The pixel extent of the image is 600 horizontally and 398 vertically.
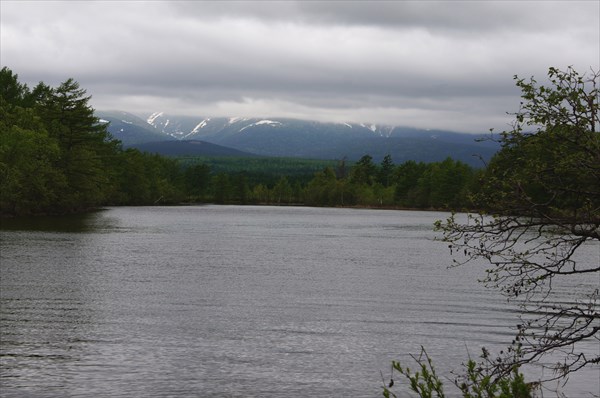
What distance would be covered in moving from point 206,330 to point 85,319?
6069 millimetres

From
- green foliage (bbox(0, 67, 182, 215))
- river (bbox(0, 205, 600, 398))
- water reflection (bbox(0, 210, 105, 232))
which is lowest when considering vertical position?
river (bbox(0, 205, 600, 398))

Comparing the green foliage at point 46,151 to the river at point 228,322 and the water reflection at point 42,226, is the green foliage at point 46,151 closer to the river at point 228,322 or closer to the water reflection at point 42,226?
the water reflection at point 42,226

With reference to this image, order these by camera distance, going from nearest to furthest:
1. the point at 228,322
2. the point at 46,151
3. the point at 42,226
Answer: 1. the point at 228,322
2. the point at 42,226
3. the point at 46,151

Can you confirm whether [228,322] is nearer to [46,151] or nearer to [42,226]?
[42,226]

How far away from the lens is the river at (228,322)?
22688mm

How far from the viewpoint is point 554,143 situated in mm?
11656

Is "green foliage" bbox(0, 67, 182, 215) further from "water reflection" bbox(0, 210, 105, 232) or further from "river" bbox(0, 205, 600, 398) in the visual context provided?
"river" bbox(0, 205, 600, 398)

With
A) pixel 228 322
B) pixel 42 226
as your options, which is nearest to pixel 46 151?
pixel 42 226

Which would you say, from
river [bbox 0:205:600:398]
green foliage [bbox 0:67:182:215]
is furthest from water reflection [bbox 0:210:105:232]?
river [bbox 0:205:600:398]

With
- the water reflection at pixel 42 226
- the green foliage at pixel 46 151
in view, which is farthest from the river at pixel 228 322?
the green foliage at pixel 46 151

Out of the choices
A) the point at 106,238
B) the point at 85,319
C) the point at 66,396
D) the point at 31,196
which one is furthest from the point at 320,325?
the point at 31,196

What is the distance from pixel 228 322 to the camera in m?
32.5

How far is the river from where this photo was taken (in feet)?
74.4

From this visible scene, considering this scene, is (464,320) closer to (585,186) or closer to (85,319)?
(85,319)
